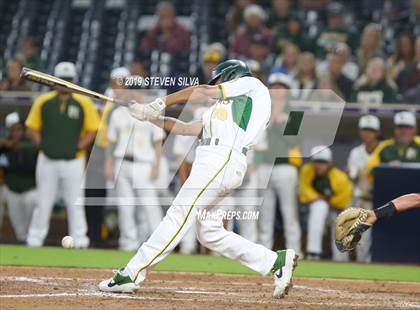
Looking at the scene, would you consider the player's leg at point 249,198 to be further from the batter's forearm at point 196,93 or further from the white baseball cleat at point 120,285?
the batter's forearm at point 196,93

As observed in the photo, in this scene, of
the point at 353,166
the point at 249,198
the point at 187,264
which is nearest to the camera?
the point at 187,264

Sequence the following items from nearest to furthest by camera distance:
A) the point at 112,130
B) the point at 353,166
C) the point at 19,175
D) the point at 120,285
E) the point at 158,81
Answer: the point at 120,285 < the point at 158,81 < the point at 112,130 < the point at 353,166 < the point at 19,175

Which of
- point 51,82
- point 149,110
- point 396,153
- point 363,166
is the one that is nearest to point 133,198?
point 363,166

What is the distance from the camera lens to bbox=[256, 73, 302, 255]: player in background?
12008mm

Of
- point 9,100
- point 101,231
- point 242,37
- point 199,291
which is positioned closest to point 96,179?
point 101,231

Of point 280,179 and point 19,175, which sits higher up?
point 280,179

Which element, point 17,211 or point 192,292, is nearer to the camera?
point 192,292

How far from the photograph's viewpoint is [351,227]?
289 inches

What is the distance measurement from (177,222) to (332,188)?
5.26 metres

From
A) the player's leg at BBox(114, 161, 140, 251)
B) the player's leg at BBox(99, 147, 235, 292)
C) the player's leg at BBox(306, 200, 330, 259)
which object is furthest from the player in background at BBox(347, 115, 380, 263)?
the player's leg at BBox(99, 147, 235, 292)

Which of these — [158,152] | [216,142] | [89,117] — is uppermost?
[89,117]

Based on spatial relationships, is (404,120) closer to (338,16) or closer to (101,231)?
(338,16)

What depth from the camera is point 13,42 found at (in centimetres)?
1592

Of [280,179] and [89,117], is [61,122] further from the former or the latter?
[280,179]
